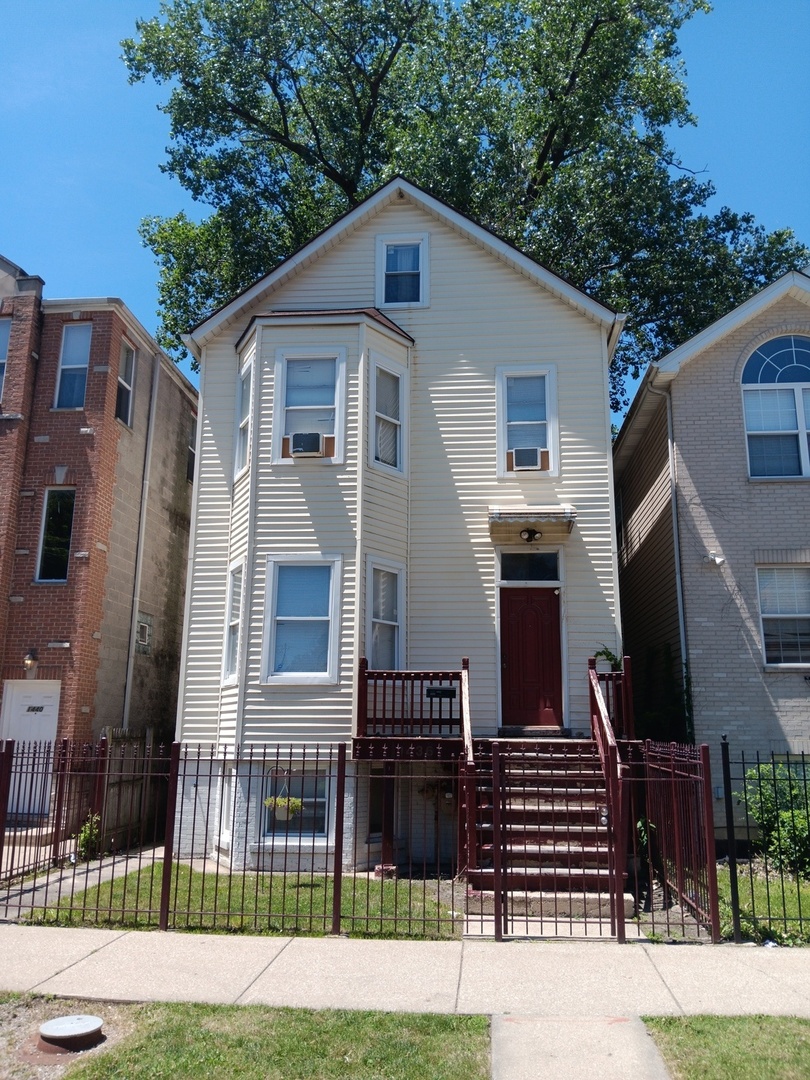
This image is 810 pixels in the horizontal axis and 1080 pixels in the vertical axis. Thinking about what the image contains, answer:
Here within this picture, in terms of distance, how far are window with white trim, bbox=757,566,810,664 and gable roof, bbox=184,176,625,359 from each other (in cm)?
481

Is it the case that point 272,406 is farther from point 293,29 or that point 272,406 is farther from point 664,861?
point 293,29

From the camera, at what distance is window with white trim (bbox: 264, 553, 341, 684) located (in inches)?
558

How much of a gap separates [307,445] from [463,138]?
13.5 meters

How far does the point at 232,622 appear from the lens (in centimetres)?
1531

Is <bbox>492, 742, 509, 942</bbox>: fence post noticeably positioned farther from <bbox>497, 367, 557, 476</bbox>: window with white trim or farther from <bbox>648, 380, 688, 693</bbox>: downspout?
<bbox>497, 367, 557, 476</bbox>: window with white trim

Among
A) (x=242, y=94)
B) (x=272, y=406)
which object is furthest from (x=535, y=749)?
(x=242, y=94)

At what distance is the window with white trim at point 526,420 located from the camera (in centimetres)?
1570

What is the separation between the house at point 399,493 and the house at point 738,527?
1.31m

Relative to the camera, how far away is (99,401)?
1703 centimetres

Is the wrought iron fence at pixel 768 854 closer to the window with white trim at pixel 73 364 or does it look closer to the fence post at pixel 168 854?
the fence post at pixel 168 854

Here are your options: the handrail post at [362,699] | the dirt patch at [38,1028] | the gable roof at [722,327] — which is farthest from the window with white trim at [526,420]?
the dirt patch at [38,1028]

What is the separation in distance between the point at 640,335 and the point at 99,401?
53.1ft

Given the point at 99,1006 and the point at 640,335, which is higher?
the point at 640,335

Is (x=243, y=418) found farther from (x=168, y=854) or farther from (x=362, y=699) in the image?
(x=168, y=854)
